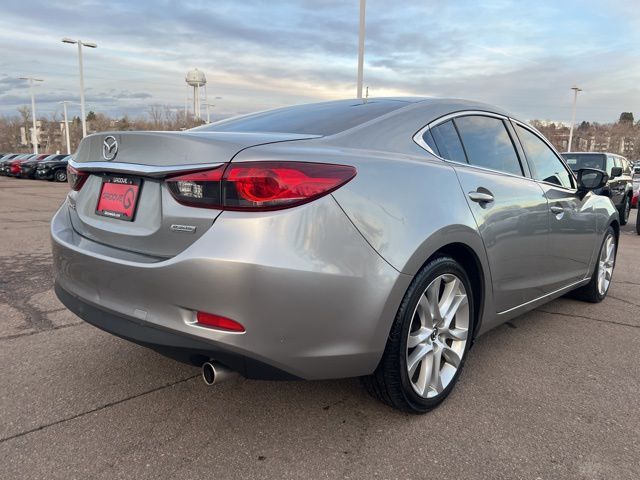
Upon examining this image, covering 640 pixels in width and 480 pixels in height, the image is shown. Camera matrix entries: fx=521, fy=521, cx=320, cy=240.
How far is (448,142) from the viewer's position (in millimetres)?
2932

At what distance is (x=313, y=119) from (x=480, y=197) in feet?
3.37

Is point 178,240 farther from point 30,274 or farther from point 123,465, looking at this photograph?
point 30,274

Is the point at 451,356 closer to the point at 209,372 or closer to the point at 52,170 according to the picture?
the point at 209,372

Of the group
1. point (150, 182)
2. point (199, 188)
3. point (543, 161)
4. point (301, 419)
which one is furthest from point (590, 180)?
point (150, 182)

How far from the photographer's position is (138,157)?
91.0 inches

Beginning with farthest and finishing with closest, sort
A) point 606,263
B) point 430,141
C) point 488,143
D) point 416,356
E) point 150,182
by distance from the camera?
1. point 606,263
2. point 488,143
3. point 430,141
4. point 416,356
5. point 150,182

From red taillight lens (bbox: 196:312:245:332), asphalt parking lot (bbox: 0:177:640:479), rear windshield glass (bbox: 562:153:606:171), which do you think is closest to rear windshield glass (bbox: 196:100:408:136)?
red taillight lens (bbox: 196:312:245:332)

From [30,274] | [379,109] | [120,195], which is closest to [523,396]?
[379,109]

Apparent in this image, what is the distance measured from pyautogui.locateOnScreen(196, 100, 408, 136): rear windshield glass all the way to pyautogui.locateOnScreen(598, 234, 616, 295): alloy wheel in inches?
114

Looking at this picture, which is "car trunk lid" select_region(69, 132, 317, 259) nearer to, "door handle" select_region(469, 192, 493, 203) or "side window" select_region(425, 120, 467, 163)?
"side window" select_region(425, 120, 467, 163)

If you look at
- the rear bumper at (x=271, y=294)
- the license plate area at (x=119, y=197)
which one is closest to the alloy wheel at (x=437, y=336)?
the rear bumper at (x=271, y=294)

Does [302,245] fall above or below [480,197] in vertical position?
below

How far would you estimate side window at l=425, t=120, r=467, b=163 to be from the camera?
2.85 metres

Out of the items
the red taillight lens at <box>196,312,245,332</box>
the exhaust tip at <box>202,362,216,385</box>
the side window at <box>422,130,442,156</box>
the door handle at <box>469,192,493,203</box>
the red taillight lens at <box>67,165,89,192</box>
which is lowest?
the exhaust tip at <box>202,362,216,385</box>
